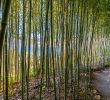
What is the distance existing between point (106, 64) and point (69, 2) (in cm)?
1298

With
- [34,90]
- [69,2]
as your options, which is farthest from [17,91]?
[69,2]

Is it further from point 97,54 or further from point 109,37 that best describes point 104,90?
point 109,37

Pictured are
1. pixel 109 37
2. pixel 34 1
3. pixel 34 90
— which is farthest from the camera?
pixel 109 37

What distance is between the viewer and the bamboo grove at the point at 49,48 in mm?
5738

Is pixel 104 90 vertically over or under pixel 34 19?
under

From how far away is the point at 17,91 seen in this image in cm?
688

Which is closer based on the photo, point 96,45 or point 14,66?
point 14,66

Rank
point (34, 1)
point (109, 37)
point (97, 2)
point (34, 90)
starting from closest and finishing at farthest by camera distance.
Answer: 1. point (34, 90)
2. point (34, 1)
3. point (97, 2)
4. point (109, 37)

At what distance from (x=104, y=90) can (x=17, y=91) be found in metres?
3.51

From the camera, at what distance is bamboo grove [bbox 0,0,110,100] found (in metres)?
5.74

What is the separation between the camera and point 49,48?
27.6ft

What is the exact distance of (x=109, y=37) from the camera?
20547 mm

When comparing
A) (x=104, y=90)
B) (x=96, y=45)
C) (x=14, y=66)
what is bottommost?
(x=104, y=90)

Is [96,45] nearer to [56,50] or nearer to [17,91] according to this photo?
[56,50]
